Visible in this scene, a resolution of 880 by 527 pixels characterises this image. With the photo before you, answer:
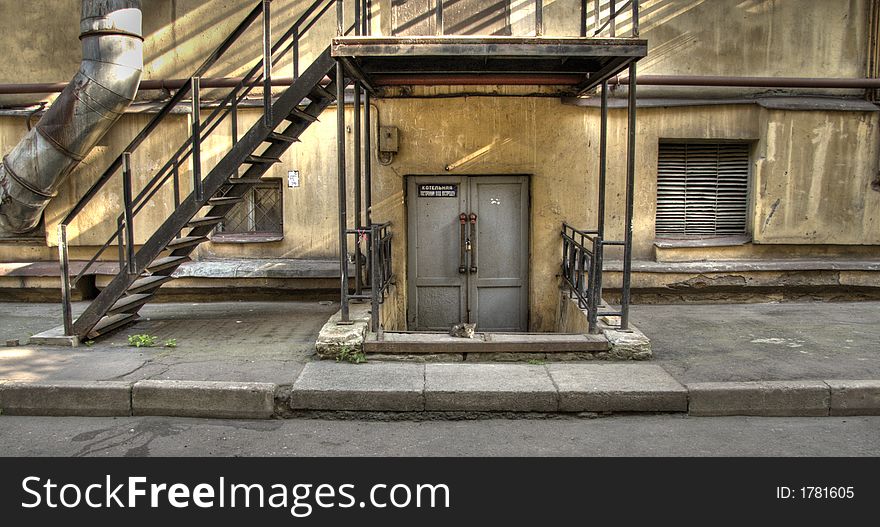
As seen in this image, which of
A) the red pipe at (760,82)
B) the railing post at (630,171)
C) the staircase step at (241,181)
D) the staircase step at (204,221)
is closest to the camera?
the railing post at (630,171)

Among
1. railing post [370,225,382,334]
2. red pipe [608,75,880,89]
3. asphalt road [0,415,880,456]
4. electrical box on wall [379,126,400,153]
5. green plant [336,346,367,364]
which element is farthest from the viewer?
red pipe [608,75,880,89]

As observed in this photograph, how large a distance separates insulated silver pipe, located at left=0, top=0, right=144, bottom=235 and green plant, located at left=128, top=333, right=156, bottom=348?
3.00 meters

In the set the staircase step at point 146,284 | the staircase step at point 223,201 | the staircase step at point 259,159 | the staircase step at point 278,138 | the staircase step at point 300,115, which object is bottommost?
the staircase step at point 146,284

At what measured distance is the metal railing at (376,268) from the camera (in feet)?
22.3

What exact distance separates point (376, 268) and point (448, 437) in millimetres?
2214

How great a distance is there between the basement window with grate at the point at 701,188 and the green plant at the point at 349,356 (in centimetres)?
511

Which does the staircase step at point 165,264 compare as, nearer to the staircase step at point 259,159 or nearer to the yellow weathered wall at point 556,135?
the staircase step at point 259,159

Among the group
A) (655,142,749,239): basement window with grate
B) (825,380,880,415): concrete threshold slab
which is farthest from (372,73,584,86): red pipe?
(825,380,880,415): concrete threshold slab

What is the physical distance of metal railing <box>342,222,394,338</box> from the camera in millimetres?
6793

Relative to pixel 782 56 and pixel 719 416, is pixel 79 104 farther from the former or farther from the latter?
Result: pixel 782 56

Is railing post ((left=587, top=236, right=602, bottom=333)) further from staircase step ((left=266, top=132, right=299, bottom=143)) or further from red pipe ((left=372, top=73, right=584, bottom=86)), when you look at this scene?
staircase step ((left=266, top=132, right=299, bottom=143))

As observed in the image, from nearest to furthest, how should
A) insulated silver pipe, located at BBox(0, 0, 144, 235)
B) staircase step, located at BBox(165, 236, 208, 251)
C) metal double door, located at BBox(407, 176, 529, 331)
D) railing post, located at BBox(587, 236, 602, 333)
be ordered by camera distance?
1. railing post, located at BBox(587, 236, 602, 333)
2. staircase step, located at BBox(165, 236, 208, 251)
3. insulated silver pipe, located at BBox(0, 0, 144, 235)
4. metal double door, located at BBox(407, 176, 529, 331)

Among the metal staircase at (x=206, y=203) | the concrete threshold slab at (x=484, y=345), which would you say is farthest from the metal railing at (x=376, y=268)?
the metal staircase at (x=206, y=203)

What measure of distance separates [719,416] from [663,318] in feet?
9.24
